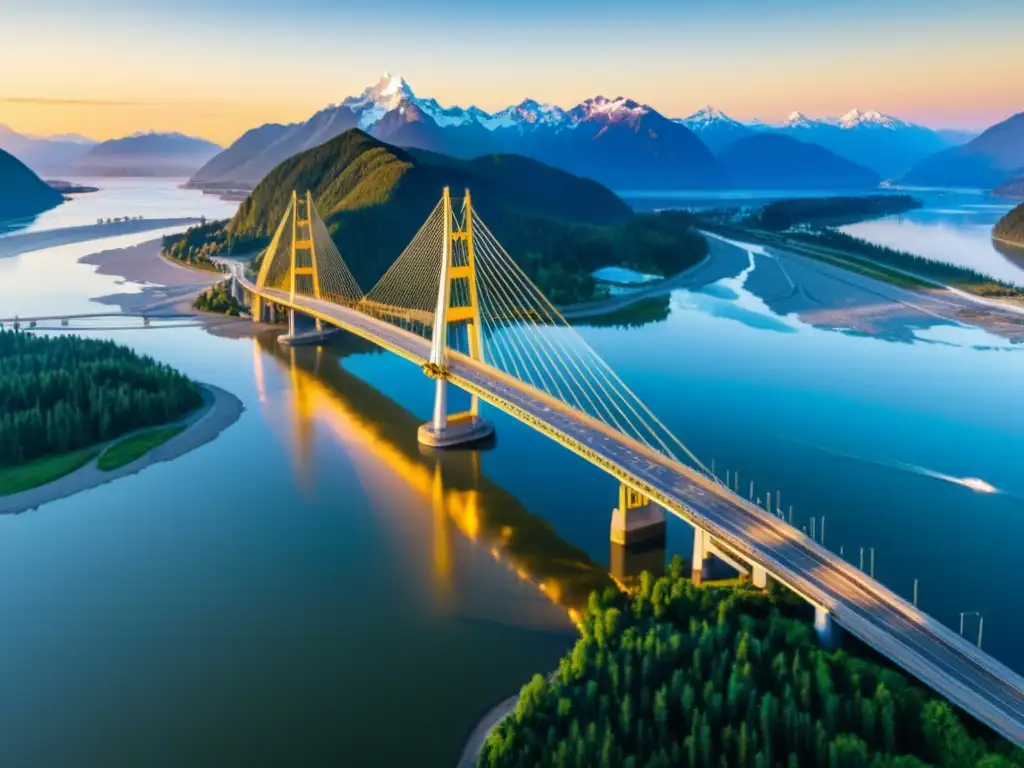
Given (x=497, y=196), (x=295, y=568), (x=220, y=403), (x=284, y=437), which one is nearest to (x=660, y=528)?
(x=295, y=568)

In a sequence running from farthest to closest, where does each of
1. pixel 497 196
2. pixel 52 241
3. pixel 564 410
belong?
pixel 52 241 < pixel 497 196 < pixel 564 410

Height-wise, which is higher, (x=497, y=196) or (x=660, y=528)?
(x=497, y=196)

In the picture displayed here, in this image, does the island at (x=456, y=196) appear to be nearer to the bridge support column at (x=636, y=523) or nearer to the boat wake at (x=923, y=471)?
the boat wake at (x=923, y=471)

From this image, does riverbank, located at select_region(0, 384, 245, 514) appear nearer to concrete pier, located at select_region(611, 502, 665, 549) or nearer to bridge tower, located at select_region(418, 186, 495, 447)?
bridge tower, located at select_region(418, 186, 495, 447)

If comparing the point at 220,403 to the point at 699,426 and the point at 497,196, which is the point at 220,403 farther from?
the point at 497,196

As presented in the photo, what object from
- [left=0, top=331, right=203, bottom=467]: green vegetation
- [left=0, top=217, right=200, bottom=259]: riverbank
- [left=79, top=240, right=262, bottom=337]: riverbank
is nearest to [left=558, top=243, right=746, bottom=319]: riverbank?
[left=79, top=240, right=262, bottom=337]: riverbank

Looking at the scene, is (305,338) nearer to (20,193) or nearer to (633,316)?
(633,316)
